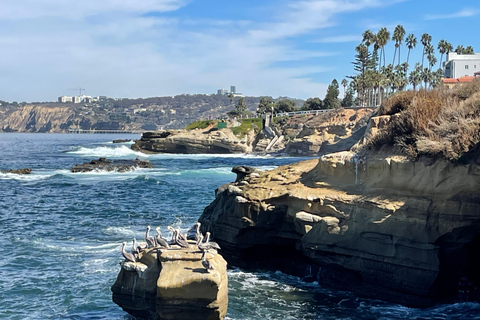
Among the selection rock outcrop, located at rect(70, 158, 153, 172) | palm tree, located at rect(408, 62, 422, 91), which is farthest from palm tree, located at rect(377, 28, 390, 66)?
A: rock outcrop, located at rect(70, 158, 153, 172)

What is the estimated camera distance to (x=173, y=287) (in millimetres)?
12648

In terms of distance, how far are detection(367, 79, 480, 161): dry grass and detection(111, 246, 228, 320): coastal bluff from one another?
7.20 meters

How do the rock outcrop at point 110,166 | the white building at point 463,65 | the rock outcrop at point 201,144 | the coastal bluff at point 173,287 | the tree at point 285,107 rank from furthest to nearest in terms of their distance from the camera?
the tree at point 285,107 < the rock outcrop at point 201,144 < the white building at point 463,65 < the rock outcrop at point 110,166 < the coastal bluff at point 173,287

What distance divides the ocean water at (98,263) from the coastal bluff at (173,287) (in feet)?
5.93

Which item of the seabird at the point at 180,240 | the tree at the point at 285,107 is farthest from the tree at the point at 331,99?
the seabird at the point at 180,240

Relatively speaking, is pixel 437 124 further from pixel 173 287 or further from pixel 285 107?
pixel 285 107

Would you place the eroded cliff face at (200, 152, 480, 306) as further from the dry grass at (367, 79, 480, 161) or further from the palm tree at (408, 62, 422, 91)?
the palm tree at (408, 62, 422, 91)

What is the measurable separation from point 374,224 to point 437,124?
3.93 metres

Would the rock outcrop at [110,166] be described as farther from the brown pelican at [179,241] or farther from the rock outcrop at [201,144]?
the brown pelican at [179,241]

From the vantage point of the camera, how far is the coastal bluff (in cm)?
1269

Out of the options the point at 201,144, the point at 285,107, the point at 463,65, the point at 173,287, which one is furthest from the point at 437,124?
the point at 285,107

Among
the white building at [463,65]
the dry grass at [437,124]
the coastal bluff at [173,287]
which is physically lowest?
the coastal bluff at [173,287]

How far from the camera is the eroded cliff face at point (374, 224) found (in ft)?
50.2

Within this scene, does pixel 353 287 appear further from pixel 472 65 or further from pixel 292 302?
pixel 472 65
